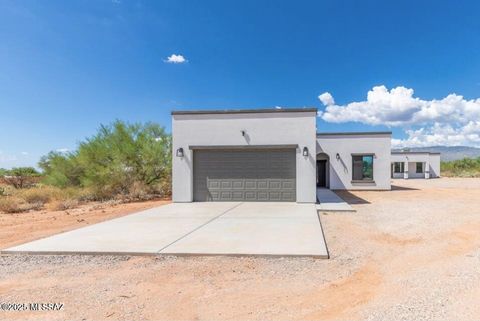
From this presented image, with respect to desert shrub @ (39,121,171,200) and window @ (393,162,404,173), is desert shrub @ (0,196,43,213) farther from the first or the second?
window @ (393,162,404,173)

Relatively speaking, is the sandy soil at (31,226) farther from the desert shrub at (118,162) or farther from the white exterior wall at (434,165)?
the white exterior wall at (434,165)

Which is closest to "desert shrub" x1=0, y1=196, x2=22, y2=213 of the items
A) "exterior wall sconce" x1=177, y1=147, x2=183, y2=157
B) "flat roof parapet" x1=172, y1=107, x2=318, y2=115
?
"exterior wall sconce" x1=177, y1=147, x2=183, y2=157

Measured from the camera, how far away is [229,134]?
39.4 ft

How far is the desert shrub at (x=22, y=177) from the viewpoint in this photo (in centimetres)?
1889

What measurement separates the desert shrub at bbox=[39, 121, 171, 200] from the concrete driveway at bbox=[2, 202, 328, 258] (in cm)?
682

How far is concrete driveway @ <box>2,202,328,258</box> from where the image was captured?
5081mm

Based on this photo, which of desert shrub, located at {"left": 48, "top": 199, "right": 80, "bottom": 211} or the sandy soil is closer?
the sandy soil

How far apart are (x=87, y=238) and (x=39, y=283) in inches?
89.5

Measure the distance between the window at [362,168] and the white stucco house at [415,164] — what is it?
15.8 meters

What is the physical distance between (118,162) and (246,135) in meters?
7.60

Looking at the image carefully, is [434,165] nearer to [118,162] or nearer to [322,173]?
[322,173]

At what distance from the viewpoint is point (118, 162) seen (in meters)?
14.6

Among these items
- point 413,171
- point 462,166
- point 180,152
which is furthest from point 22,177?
point 462,166

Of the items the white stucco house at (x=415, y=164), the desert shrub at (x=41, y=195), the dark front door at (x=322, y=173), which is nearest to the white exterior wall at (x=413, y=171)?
the white stucco house at (x=415, y=164)
